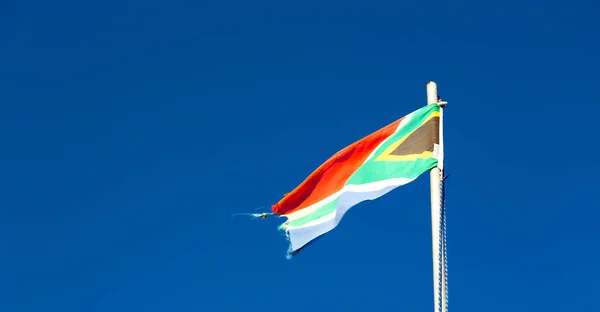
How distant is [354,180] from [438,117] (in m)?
2.04

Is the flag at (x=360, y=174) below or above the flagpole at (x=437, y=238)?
above

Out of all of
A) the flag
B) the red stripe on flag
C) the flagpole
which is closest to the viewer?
the flagpole

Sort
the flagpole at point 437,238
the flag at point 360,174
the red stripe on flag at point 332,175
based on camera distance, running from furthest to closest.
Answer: the red stripe on flag at point 332,175
the flag at point 360,174
the flagpole at point 437,238

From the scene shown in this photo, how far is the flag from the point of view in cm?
1337

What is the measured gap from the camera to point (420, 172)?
42.6ft

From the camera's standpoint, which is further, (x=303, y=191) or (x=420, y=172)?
(x=303, y=191)

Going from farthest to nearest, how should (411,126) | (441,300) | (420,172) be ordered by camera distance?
(411,126) < (420,172) < (441,300)

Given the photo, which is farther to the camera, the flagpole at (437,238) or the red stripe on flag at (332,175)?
the red stripe on flag at (332,175)

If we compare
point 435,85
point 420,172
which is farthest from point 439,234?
point 435,85

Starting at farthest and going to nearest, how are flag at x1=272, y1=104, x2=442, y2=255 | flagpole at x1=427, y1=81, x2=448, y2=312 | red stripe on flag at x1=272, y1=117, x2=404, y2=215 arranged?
red stripe on flag at x1=272, y1=117, x2=404, y2=215 < flag at x1=272, y1=104, x2=442, y2=255 < flagpole at x1=427, y1=81, x2=448, y2=312

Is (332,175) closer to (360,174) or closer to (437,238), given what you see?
(360,174)

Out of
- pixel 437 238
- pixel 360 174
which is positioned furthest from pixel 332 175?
pixel 437 238

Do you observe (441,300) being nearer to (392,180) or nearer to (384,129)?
(392,180)

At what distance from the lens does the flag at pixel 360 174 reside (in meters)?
13.4
